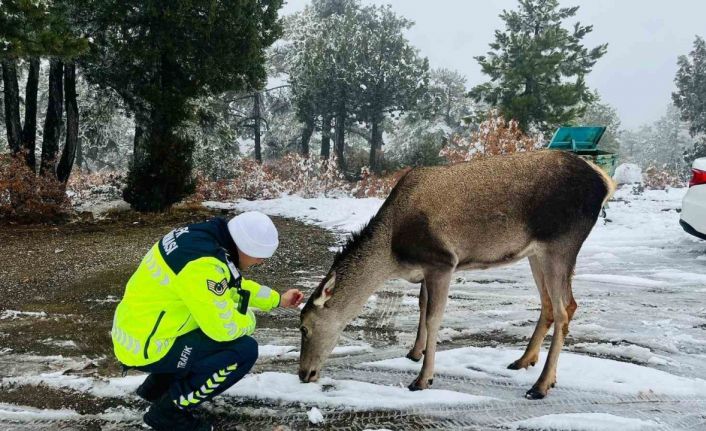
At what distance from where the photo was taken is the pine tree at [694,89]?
42.9 meters

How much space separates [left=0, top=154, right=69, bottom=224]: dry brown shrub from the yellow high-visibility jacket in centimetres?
1276

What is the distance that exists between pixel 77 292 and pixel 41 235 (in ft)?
19.7

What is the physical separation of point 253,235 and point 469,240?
6.15ft

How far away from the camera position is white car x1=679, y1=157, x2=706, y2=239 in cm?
867

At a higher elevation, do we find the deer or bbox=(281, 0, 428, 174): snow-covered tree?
bbox=(281, 0, 428, 174): snow-covered tree

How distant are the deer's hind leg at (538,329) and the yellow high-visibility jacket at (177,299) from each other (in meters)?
2.48

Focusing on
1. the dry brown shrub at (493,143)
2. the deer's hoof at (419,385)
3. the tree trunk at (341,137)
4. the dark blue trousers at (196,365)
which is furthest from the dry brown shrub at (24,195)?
the tree trunk at (341,137)

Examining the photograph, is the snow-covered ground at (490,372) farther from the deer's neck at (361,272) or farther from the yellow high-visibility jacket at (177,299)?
the yellow high-visibility jacket at (177,299)

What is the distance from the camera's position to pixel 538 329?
188 inches

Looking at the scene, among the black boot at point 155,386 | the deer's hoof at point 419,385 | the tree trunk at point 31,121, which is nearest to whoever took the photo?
the black boot at point 155,386

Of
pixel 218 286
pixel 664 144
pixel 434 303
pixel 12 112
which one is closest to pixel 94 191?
pixel 12 112

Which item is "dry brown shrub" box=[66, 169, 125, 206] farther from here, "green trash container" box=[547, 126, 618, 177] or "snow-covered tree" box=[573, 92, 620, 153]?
"snow-covered tree" box=[573, 92, 620, 153]

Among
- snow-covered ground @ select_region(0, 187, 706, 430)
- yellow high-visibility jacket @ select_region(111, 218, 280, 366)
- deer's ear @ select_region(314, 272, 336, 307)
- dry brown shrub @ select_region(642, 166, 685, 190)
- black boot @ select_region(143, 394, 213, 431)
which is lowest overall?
dry brown shrub @ select_region(642, 166, 685, 190)

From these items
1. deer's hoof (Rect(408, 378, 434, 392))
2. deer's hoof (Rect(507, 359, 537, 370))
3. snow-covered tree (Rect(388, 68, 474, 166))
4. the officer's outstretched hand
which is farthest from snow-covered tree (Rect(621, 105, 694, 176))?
the officer's outstretched hand
